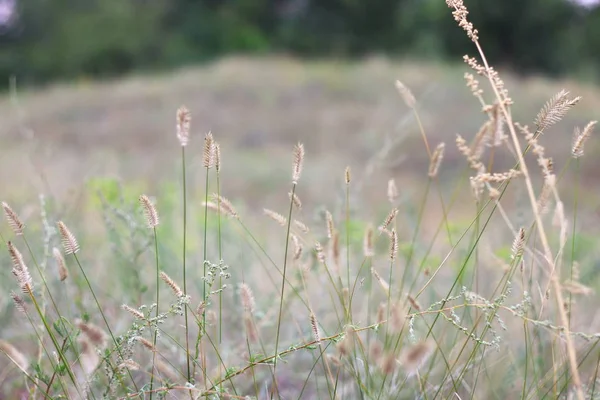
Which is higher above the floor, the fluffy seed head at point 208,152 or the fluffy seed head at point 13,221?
the fluffy seed head at point 208,152

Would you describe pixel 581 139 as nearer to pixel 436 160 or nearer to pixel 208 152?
pixel 436 160

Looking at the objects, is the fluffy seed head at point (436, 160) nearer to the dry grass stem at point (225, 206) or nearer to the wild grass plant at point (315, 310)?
the wild grass plant at point (315, 310)

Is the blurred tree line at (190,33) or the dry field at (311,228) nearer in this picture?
the dry field at (311,228)

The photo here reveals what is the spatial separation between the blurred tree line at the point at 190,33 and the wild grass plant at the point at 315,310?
59.4 ft

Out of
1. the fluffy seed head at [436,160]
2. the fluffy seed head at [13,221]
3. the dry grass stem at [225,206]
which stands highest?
the fluffy seed head at [436,160]

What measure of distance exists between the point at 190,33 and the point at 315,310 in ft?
68.7

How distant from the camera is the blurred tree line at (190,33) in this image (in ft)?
67.5

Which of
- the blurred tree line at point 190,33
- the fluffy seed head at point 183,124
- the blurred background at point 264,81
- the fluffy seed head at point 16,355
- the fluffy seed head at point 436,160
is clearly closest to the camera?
the fluffy seed head at point 16,355

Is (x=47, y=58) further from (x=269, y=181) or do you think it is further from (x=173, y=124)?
(x=269, y=181)

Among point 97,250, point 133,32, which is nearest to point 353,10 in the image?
point 133,32

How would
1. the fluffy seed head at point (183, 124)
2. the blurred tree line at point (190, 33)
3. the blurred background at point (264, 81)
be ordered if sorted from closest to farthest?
the fluffy seed head at point (183, 124) → the blurred background at point (264, 81) → the blurred tree line at point (190, 33)

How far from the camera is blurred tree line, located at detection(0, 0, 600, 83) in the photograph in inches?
810

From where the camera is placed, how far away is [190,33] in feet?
70.9

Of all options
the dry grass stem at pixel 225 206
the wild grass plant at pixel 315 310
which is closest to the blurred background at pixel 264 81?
the wild grass plant at pixel 315 310
